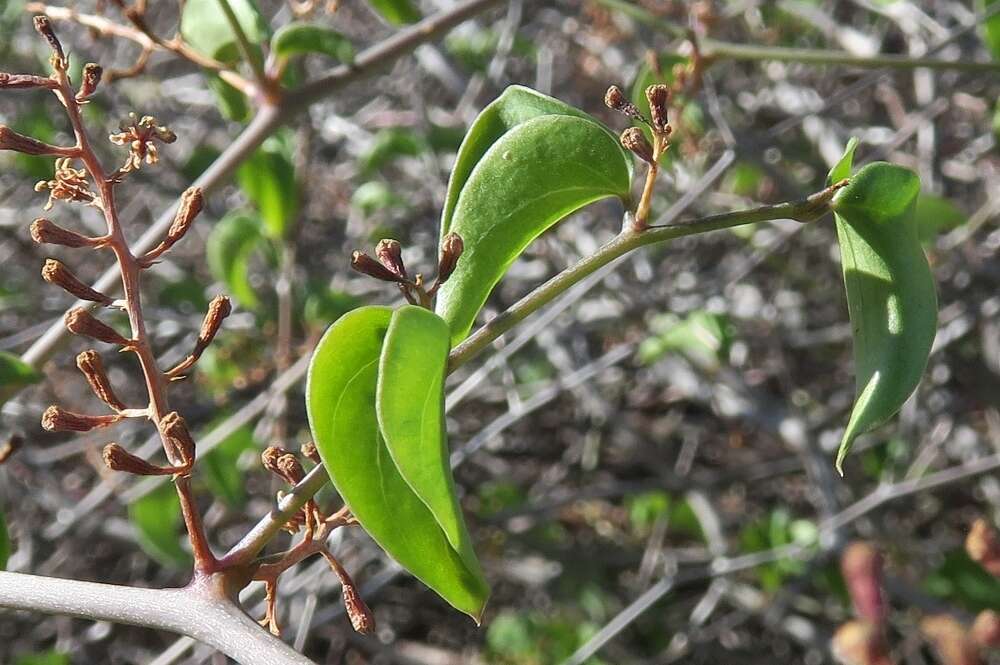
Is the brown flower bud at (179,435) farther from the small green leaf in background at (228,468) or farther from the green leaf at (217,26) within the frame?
the small green leaf in background at (228,468)

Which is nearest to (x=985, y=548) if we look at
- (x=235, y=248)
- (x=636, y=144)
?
(x=636, y=144)

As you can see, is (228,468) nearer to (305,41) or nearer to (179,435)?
(305,41)

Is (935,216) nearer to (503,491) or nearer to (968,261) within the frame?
(968,261)

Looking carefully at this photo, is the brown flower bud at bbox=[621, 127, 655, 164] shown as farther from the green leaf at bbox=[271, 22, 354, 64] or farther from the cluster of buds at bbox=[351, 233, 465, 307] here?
the green leaf at bbox=[271, 22, 354, 64]

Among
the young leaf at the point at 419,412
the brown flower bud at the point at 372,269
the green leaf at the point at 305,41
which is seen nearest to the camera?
the young leaf at the point at 419,412

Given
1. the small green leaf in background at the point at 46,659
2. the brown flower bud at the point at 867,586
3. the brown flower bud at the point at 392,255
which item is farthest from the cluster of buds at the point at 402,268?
the small green leaf in background at the point at 46,659

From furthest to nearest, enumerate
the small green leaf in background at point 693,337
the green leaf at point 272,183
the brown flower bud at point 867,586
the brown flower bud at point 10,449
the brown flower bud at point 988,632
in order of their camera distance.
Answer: the small green leaf in background at point 693,337 < the green leaf at point 272,183 < the brown flower bud at point 867,586 < the brown flower bud at point 988,632 < the brown flower bud at point 10,449

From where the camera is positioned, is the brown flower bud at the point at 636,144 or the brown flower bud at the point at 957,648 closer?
the brown flower bud at the point at 636,144
